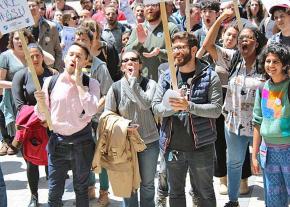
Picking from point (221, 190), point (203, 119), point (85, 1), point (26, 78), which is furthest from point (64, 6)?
point (203, 119)

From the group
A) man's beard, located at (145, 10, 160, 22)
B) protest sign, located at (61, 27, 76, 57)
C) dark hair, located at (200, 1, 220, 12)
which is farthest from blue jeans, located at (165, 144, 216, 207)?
protest sign, located at (61, 27, 76, 57)

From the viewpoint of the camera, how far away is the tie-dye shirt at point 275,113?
4305mm

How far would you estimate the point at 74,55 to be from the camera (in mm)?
4676

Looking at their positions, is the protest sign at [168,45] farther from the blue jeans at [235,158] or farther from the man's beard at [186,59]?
the blue jeans at [235,158]

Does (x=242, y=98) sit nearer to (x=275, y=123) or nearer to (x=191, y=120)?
(x=275, y=123)

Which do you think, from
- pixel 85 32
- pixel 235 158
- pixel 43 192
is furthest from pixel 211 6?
pixel 43 192

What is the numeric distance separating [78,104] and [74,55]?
1.41ft

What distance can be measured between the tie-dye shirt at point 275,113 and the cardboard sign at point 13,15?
213 cm

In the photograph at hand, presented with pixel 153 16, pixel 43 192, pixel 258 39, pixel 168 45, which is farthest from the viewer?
pixel 43 192

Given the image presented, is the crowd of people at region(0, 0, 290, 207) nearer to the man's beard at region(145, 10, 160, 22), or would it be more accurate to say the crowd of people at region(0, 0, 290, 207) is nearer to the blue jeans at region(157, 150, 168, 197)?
the blue jeans at region(157, 150, 168, 197)

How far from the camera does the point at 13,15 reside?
4.61 m

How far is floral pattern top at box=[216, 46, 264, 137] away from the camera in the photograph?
16.2 feet

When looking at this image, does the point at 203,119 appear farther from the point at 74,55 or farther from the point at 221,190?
the point at 221,190

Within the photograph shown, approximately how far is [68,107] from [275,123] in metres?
1.76
